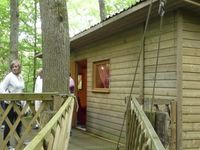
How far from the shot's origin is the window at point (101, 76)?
935 cm

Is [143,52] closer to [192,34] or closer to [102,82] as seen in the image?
[192,34]

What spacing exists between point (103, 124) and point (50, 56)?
148 inches

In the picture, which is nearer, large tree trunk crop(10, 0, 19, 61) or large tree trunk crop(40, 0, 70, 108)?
large tree trunk crop(40, 0, 70, 108)

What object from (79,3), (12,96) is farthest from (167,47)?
(79,3)

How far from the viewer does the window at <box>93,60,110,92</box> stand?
368 inches

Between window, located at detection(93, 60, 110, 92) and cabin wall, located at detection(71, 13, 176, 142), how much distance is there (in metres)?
0.13

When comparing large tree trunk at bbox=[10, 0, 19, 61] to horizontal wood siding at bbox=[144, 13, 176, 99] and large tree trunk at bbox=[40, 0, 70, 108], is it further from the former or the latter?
large tree trunk at bbox=[40, 0, 70, 108]

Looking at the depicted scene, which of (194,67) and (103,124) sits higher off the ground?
(194,67)

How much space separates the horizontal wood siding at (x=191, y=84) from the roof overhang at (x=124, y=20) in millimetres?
354

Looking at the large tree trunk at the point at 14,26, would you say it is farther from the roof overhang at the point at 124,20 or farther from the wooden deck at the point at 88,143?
the wooden deck at the point at 88,143

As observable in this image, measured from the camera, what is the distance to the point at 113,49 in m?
8.92

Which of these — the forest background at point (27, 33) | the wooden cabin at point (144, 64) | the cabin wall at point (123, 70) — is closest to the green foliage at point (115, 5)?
the forest background at point (27, 33)

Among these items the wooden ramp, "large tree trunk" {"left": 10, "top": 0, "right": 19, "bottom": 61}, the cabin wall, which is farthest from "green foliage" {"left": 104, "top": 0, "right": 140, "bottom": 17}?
the wooden ramp

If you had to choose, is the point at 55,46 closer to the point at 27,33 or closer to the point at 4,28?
the point at 27,33
